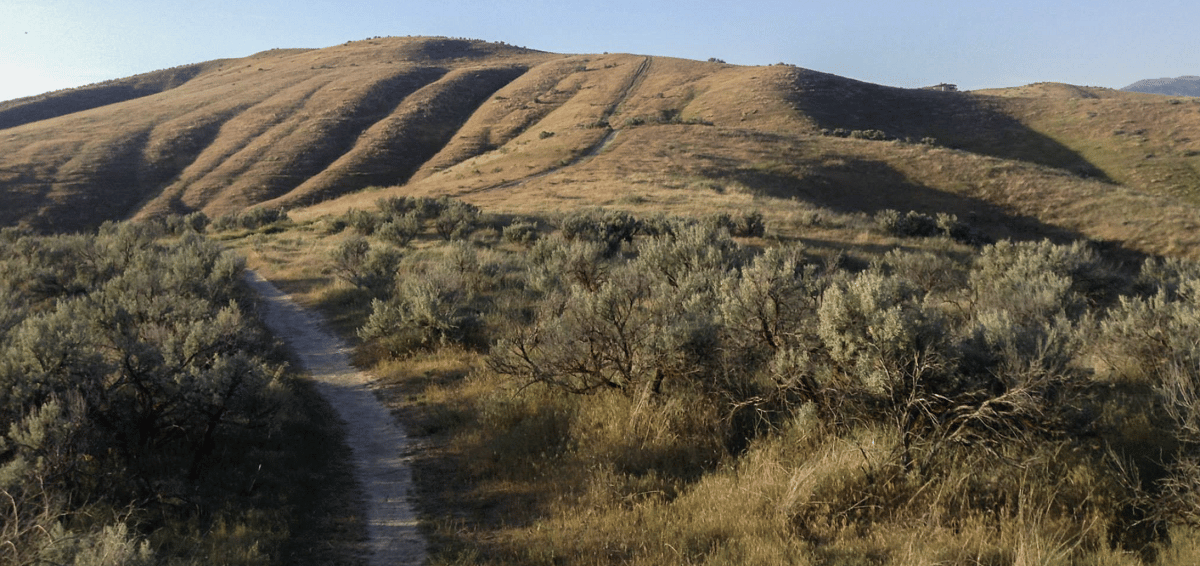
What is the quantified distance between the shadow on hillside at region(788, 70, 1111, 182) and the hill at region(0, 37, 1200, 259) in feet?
1.23

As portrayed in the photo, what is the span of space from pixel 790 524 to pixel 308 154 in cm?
5869

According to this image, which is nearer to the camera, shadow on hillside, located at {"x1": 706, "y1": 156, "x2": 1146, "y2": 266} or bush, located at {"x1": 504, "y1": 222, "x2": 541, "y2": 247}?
bush, located at {"x1": 504, "y1": 222, "x2": 541, "y2": 247}

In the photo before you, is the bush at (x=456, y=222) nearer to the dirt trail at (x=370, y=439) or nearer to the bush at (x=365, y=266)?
the bush at (x=365, y=266)

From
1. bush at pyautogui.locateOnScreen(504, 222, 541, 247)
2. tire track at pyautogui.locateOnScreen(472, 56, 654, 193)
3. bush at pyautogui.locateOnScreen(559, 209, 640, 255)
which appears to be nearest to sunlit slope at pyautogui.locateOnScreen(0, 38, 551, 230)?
tire track at pyautogui.locateOnScreen(472, 56, 654, 193)

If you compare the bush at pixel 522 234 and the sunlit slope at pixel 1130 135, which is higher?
the sunlit slope at pixel 1130 135

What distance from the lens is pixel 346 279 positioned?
15406mm

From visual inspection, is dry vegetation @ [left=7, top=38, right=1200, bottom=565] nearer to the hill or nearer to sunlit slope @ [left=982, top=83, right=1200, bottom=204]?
the hill

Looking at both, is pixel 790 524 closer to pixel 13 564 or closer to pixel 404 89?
pixel 13 564

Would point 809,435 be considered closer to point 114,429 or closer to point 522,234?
point 114,429

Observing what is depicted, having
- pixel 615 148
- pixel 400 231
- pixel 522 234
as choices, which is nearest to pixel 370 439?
pixel 522 234

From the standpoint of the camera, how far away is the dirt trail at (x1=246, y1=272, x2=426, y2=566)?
4.96 metres

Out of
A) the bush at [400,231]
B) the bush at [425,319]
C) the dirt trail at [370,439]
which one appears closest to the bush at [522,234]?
the bush at [400,231]

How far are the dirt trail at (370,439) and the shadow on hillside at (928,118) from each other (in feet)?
169

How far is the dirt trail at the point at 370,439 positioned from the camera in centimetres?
496
